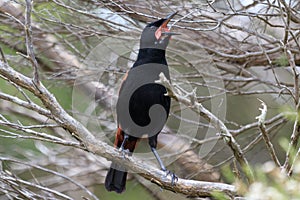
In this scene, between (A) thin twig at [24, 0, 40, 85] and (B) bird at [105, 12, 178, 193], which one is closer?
(A) thin twig at [24, 0, 40, 85]

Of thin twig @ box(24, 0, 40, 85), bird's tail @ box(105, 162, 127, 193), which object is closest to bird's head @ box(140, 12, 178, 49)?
bird's tail @ box(105, 162, 127, 193)

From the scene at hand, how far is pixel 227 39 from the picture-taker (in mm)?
3301

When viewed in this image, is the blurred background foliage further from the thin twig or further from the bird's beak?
the thin twig

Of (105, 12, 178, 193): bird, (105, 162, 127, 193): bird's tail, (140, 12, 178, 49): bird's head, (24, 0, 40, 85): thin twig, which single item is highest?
(140, 12, 178, 49): bird's head

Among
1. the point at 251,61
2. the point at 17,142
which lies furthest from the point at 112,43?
the point at 17,142

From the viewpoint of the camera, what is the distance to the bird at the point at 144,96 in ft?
8.87

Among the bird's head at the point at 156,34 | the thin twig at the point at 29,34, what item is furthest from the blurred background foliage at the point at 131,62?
the thin twig at the point at 29,34

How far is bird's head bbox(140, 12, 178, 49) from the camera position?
2.72m

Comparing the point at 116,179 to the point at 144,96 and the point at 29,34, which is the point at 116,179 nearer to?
the point at 144,96

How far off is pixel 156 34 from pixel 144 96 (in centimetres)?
32

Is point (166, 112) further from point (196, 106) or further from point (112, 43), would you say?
point (196, 106)

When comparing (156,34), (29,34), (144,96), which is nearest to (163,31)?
(156,34)

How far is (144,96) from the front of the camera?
2.71 metres

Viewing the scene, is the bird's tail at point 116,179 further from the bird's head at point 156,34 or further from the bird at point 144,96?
the bird's head at point 156,34
